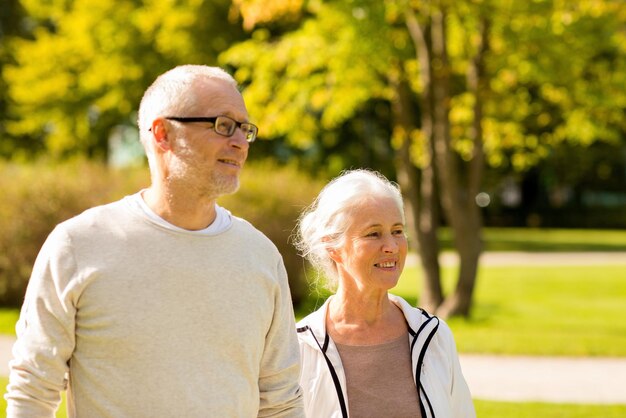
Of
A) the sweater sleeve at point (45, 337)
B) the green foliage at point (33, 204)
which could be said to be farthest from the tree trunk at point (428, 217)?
the sweater sleeve at point (45, 337)

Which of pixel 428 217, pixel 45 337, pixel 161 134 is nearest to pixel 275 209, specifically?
pixel 428 217

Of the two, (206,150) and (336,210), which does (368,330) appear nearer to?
(336,210)

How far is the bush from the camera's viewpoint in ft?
51.1

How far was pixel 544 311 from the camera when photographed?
55.7ft

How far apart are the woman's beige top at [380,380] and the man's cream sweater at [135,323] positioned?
801 millimetres

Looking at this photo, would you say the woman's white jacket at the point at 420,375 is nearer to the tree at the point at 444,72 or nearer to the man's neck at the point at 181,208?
the man's neck at the point at 181,208

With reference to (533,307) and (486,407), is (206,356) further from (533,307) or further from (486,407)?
(533,307)

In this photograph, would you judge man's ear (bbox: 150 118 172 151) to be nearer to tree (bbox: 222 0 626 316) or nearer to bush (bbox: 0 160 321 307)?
tree (bbox: 222 0 626 316)

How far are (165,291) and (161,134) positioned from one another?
1.41 feet

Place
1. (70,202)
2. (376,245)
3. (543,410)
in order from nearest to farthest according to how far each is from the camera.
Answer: (376,245) < (543,410) < (70,202)

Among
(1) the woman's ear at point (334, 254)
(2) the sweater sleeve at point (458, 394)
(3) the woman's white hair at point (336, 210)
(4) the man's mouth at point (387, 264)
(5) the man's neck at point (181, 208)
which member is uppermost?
(5) the man's neck at point (181, 208)

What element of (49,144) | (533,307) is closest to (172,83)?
(533,307)

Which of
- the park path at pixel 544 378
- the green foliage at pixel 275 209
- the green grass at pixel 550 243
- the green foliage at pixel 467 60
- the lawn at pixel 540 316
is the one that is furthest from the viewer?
the green grass at pixel 550 243

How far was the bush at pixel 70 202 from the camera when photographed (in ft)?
51.1
